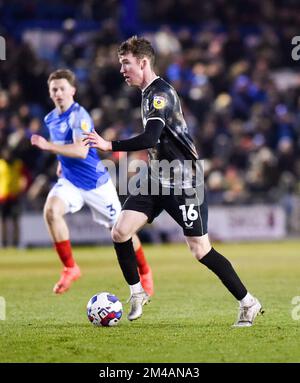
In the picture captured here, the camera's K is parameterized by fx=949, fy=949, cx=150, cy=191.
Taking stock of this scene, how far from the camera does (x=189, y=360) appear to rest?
6.71m

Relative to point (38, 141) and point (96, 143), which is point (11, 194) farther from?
point (96, 143)

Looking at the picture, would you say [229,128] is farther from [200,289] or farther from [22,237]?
[200,289]

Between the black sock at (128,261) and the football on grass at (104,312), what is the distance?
1.00 ft

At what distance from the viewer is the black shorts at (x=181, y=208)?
330 inches

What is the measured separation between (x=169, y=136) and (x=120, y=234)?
3.26 ft

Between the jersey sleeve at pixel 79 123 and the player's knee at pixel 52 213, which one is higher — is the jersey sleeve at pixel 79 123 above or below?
above

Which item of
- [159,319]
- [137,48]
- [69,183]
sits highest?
[137,48]

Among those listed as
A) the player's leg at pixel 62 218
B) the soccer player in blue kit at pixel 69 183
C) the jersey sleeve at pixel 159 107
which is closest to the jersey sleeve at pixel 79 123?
the soccer player in blue kit at pixel 69 183

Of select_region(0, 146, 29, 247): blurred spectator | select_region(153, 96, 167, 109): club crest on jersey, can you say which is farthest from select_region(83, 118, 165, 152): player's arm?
select_region(0, 146, 29, 247): blurred spectator

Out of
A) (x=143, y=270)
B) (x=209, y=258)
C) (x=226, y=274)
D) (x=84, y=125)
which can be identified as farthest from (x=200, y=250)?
(x=84, y=125)

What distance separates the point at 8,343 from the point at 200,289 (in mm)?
4669

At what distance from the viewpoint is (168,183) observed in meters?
8.59

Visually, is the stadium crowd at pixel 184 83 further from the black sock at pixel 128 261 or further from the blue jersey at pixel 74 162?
the black sock at pixel 128 261

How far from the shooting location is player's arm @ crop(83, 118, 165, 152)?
26.0ft
